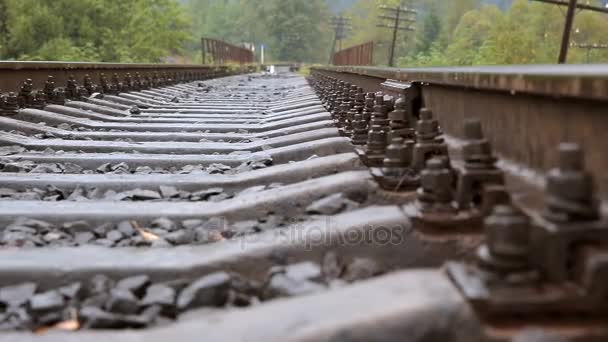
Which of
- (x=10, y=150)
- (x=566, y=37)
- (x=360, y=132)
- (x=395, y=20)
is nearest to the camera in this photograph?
(x=360, y=132)

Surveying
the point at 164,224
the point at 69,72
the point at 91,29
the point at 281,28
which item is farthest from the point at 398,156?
the point at 281,28

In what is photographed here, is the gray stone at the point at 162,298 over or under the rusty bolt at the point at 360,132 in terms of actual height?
under

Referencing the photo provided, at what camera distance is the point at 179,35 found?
33562mm

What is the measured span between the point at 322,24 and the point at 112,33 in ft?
265

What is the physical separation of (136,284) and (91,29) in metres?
27.2

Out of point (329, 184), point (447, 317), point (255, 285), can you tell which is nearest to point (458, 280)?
point (447, 317)

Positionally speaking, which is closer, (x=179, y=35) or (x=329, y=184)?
(x=329, y=184)

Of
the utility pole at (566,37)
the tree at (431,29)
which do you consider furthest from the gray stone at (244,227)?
the tree at (431,29)

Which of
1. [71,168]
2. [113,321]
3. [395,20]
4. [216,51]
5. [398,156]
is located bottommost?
[216,51]

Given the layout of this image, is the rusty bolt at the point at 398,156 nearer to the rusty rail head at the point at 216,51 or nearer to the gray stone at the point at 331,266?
the gray stone at the point at 331,266

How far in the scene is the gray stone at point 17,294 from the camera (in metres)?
1.57

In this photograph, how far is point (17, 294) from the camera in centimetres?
160

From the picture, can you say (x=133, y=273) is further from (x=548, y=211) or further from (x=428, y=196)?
(x=548, y=211)

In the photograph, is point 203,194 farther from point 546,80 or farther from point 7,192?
point 546,80
